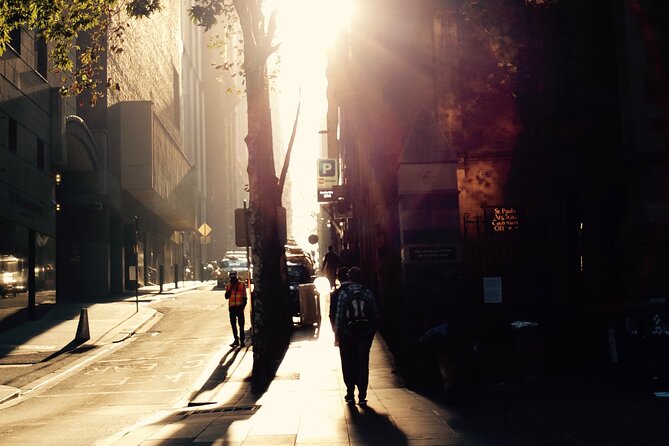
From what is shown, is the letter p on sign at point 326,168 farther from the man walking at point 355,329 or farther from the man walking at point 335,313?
the man walking at point 355,329

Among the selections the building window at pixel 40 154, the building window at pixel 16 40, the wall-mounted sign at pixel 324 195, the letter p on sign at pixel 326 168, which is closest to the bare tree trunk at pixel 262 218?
the building window at pixel 16 40

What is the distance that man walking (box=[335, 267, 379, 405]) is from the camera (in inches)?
521

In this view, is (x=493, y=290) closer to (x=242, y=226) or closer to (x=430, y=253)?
(x=430, y=253)

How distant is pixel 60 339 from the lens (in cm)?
2755

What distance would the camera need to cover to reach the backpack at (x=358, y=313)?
13.3 metres

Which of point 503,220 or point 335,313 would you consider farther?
point 503,220

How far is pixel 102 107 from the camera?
5453 centimetres

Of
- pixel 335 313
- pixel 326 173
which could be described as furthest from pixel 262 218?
pixel 326 173

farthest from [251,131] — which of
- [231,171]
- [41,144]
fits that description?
[231,171]

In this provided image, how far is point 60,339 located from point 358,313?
16591 millimetres

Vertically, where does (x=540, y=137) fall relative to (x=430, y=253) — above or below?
above

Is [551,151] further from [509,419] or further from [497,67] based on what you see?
[509,419]

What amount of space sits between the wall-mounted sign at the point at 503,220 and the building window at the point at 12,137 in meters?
19.6

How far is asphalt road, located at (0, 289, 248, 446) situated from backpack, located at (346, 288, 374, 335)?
130 inches
